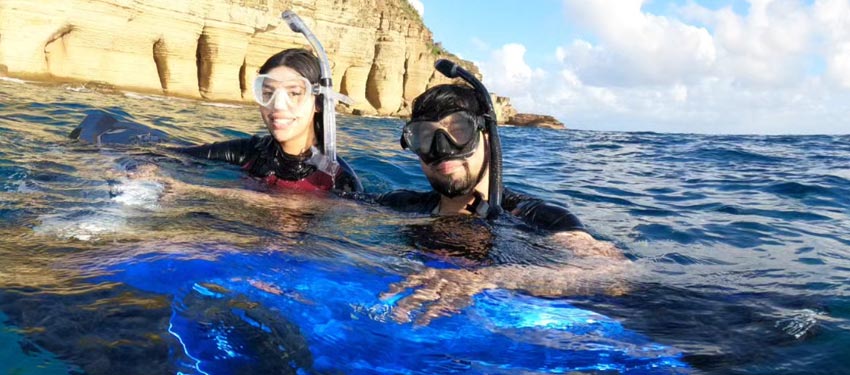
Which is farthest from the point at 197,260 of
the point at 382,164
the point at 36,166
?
the point at 382,164

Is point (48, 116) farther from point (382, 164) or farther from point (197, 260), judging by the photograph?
point (197, 260)

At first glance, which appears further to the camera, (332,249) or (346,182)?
(346,182)

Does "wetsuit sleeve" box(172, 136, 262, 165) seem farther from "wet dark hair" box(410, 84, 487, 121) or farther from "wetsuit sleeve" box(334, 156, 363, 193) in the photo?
"wet dark hair" box(410, 84, 487, 121)

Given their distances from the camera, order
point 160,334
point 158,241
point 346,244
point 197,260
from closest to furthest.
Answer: point 160,334 → point 197,260 → point 158,241 → point 346,244

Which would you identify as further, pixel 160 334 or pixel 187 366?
pixel 160 334

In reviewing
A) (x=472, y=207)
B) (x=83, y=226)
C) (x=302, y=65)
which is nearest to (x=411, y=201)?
(x=472, y=207)

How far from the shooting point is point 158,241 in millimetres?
2527

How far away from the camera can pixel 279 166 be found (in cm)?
443

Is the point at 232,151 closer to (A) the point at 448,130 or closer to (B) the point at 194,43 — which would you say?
(A) the point at 448,130

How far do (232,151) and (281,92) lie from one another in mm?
1214

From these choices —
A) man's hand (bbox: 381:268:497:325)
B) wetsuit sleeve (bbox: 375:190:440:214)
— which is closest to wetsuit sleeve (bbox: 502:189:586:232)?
wetsuit sleeve (bbox: 375:190:440:214)

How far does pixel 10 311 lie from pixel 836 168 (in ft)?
35.6

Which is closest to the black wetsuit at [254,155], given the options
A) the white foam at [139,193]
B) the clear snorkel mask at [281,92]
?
the clear snorkel mask at [281,92]

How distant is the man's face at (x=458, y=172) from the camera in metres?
3.12
